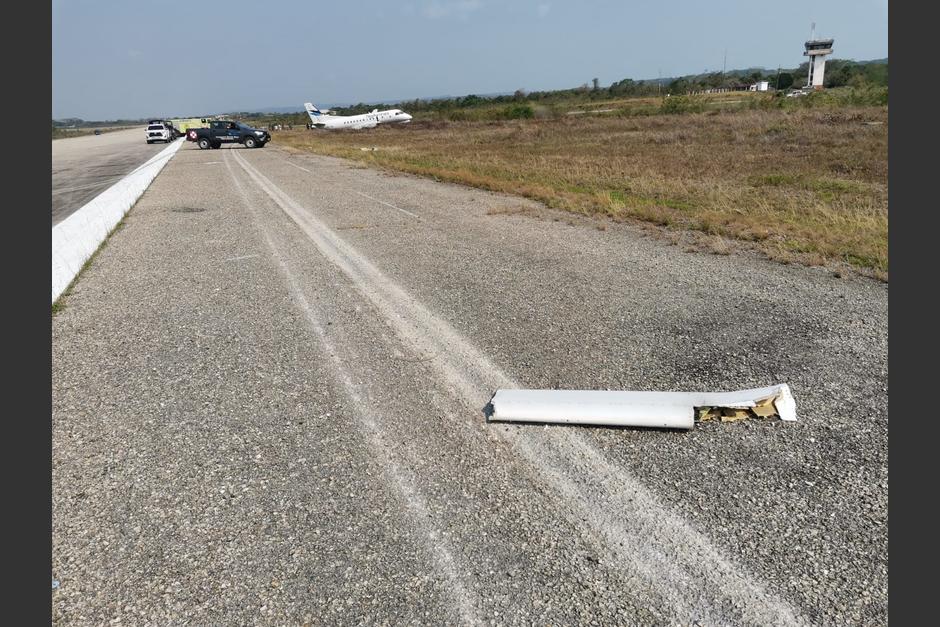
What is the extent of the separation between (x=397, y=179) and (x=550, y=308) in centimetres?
1511

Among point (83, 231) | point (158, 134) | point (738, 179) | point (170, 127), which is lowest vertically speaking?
point (83, 231)

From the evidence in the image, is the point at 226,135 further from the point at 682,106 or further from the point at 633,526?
the point at 633,526

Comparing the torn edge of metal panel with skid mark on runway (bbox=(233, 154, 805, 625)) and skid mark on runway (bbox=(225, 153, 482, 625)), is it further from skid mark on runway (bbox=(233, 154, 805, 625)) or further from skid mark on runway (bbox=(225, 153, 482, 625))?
skid mark on runway (bbox=(225, 153, 482, 625))

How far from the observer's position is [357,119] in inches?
3310

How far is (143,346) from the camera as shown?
5.79 metres

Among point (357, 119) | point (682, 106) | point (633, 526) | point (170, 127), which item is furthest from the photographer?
point (357, 119)

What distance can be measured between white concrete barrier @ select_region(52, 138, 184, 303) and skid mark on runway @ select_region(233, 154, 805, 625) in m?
5.91

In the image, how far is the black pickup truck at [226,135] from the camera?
141 feet

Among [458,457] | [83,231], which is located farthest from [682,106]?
[458,457]

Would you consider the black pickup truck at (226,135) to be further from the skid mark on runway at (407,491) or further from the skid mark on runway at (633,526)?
the skid mark on runway at (633,526)

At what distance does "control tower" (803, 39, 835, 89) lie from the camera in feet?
336

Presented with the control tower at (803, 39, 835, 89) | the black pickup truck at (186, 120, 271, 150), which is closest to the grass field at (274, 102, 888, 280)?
the black pickup truck at (186, 120, 271, 150)

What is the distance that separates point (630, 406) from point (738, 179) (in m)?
16.2

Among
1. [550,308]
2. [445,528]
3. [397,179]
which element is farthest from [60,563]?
[397,179]
